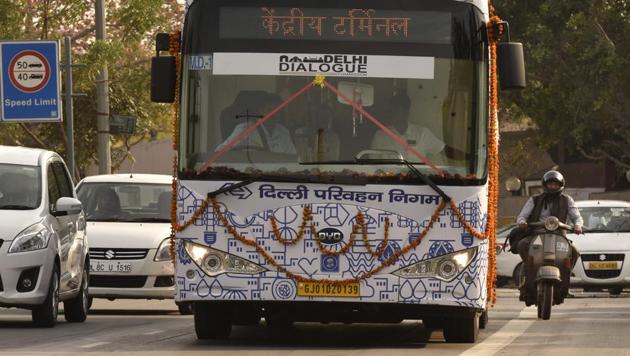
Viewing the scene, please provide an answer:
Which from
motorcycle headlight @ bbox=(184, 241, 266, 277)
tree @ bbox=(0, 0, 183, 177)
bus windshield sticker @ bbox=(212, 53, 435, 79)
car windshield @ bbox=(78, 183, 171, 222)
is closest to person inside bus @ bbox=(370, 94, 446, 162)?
bus windshield sticker @ bbox=(212, 53, 435, 79)

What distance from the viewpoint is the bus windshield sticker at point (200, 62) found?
1505cm

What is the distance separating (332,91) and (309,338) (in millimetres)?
2968

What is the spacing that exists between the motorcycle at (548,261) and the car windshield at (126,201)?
15.4 feet

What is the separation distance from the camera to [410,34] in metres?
15.0

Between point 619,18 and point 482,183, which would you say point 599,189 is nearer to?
point 619,18

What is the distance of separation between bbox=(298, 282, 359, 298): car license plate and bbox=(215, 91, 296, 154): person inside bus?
1.07 meters

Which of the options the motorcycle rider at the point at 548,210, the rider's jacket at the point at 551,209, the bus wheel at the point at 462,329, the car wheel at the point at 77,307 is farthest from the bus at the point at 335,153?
the rider's jacket at the point at 551,209

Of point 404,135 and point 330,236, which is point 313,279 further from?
point 404,135

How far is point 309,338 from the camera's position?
17.0 metres

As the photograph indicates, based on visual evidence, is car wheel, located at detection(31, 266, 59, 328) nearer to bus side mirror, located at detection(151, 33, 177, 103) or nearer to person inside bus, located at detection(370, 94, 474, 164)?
bus side mirror, located at detection(151, 33, 177, 103)

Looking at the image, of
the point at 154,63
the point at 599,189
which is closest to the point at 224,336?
the point at 154,63

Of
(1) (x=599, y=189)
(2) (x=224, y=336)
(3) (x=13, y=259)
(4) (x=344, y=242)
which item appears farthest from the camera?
(1) (x=599, y=189)

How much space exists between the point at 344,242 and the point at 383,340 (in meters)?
2.32

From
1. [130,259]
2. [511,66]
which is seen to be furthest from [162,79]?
[130,259]
